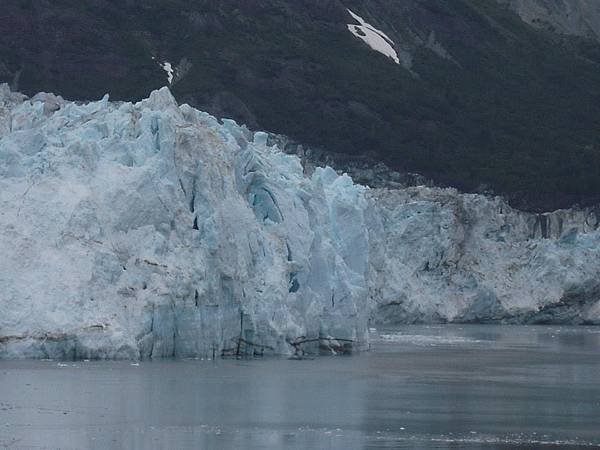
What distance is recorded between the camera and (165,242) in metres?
26.4

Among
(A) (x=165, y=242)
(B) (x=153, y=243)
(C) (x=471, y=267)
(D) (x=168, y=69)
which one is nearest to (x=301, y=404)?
(B) (x=153, y=243)

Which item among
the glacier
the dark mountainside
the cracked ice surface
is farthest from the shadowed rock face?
the cracked ice surface

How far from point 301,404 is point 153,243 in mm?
5250

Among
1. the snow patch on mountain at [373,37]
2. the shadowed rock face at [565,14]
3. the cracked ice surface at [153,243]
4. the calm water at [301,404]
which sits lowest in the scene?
the calm water at [301,404]

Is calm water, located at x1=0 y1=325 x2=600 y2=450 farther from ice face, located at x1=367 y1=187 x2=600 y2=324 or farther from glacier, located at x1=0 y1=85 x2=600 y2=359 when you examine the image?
ice face, located at x1=367 y1=187 x2=600 y2=324

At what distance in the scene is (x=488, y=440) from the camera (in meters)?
18.8

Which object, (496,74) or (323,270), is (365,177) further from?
(323,270)

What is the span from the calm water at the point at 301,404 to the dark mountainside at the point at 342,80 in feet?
143

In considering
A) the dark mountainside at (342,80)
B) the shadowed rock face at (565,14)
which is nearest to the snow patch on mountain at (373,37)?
the dark mountainside at (342,80)

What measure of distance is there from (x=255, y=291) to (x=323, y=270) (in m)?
2.68

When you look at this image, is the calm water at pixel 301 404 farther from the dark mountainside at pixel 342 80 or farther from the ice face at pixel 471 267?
the dark mountainside at pixel 342 80

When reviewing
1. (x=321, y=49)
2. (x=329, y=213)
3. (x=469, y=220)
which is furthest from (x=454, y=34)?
(x=329, y=213)

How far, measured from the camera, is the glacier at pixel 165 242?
24.9 m

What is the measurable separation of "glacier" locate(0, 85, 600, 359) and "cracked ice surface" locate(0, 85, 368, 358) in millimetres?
22
